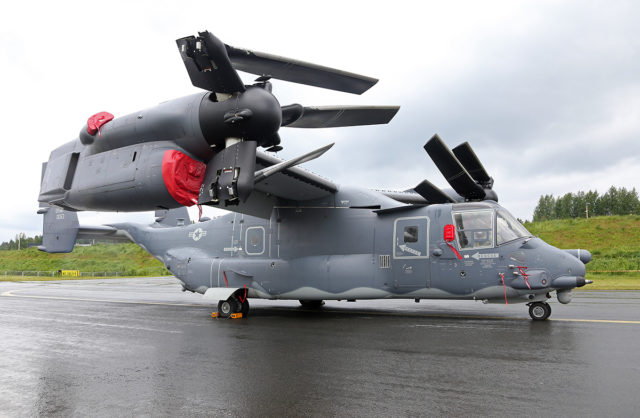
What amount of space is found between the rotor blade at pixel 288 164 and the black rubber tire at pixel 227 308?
4.45 m

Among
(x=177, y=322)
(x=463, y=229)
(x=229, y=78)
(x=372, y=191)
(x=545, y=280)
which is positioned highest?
(x=229, y=78)

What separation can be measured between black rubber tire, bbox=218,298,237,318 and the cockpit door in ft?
14.2

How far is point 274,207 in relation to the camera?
12.8 meters

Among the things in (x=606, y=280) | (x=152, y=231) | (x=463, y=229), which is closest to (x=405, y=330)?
(x=463, y=229)

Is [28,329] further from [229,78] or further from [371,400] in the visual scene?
[371,400]

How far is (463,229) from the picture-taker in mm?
10422

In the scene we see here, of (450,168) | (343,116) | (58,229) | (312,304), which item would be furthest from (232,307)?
(450,168)

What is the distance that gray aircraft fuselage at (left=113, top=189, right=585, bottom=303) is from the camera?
32.0ft

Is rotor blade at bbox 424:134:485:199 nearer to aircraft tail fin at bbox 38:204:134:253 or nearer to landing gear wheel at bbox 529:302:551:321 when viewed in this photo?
landing gear wheel at bbox 529:302:551:321

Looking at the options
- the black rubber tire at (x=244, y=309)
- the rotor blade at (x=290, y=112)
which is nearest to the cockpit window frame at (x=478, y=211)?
the rotor blade at (x=290, y=112)

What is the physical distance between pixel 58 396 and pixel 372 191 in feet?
29.7

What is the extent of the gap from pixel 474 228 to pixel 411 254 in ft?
5.30

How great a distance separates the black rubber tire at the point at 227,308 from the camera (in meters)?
11.8

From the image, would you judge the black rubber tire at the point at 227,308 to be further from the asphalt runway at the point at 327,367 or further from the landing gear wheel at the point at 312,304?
the landing gear wheel at the point at 312,304
